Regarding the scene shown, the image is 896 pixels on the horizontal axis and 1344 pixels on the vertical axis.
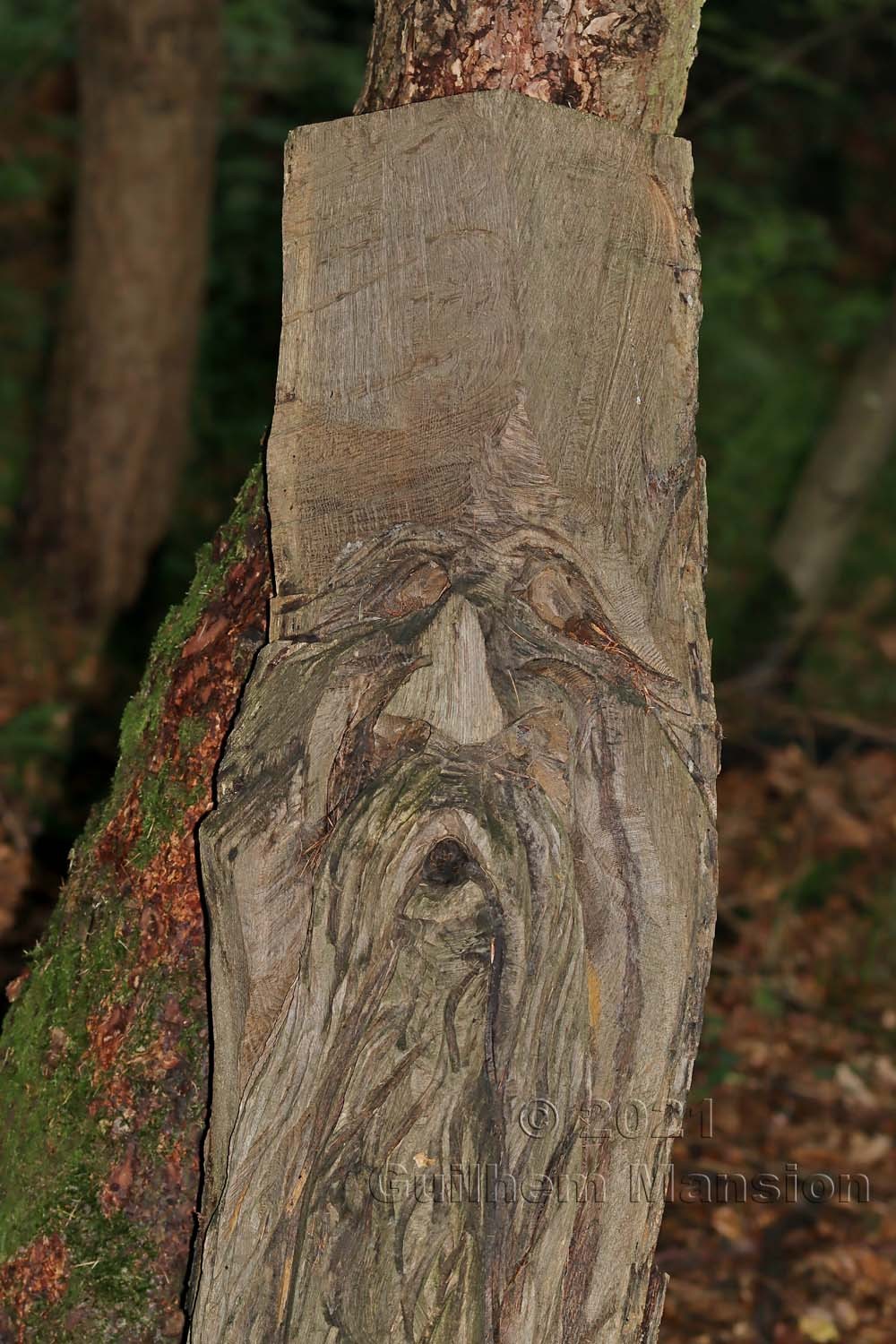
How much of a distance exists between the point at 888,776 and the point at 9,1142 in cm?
513

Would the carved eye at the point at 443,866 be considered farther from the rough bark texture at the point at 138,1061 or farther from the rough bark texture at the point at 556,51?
the rough bark texture at the point at 556,51

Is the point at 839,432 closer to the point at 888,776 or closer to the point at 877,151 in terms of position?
the point at 888,776

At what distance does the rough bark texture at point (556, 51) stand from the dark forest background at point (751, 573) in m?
2.65

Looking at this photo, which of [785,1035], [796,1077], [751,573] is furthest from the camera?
[751,573]

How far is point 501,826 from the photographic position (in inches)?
71.6

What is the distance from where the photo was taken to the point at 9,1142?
240cm

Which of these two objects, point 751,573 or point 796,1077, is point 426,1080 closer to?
point 796,1077

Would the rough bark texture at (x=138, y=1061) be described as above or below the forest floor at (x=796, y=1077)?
above

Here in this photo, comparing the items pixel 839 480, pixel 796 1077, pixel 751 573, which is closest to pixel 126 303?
pixel 839 480

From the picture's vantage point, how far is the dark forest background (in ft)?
14.0

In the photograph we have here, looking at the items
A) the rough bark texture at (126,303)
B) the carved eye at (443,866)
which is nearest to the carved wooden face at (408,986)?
the carved eye at (443,866)

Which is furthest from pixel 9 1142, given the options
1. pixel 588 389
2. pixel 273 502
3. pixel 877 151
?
pixel 877 151

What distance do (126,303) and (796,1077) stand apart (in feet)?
14.0

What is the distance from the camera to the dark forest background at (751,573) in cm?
428
